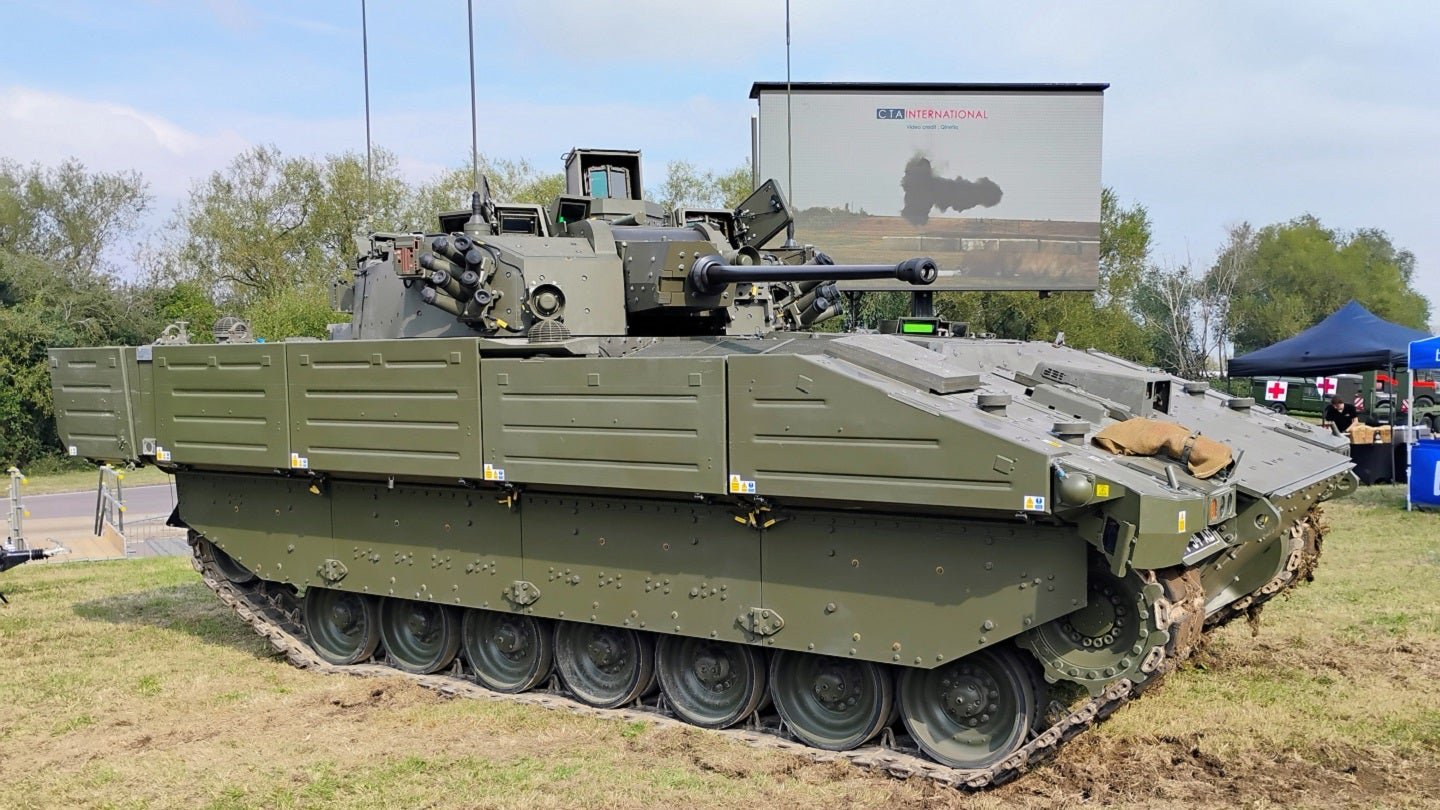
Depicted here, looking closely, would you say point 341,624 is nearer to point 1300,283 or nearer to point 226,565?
point 226,565

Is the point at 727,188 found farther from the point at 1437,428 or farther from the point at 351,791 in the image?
the point at 351,791

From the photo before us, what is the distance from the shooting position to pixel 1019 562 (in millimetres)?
6727

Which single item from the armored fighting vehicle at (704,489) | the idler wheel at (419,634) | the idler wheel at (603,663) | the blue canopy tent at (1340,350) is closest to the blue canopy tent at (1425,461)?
the blue canopy tent at (1340,350)

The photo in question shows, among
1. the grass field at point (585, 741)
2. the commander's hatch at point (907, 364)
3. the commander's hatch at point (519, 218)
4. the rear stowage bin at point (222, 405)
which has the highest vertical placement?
the commander's hatch at point (519, 218)

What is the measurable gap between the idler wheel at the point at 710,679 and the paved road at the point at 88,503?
16511 mm

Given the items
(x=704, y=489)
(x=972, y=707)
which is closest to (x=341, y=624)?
(x=704, y=489)

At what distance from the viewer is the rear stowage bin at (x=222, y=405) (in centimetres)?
947

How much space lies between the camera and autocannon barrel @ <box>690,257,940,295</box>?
7.72m

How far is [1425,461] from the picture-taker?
17609mm

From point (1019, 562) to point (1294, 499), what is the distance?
7.62ft

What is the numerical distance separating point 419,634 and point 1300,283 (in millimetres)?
57423

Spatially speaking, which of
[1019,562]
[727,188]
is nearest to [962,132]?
[1019,562]

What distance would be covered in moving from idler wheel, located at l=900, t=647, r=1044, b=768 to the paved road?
18258 millimetres

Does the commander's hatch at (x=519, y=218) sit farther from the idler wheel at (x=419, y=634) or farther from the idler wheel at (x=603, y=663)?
the idler wheel at (x=603, y=663)
